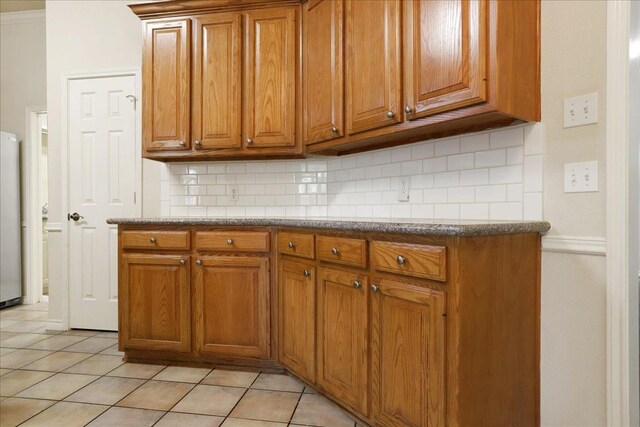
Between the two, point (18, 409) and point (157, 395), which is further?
point (157, 395)

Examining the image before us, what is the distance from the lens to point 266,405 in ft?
6.66

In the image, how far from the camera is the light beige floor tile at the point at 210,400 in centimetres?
198

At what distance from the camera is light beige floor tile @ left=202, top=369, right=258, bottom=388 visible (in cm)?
230

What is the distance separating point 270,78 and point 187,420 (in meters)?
2.03

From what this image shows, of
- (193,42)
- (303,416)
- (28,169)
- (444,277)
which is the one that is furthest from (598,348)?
(28,169)

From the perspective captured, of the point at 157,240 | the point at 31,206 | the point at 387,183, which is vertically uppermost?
the point at 387,183

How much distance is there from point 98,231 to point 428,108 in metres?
2.87

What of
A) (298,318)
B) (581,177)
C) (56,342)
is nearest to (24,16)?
(56,342)

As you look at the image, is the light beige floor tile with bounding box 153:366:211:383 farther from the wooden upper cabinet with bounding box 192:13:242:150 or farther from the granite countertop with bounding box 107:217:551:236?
the wooden upper cabinet with bounding box 192:13:242:150

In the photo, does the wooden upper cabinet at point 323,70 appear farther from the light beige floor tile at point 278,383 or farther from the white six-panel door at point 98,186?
the white six-panel door at point 98,186

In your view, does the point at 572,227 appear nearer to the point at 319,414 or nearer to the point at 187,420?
the point at 319,414

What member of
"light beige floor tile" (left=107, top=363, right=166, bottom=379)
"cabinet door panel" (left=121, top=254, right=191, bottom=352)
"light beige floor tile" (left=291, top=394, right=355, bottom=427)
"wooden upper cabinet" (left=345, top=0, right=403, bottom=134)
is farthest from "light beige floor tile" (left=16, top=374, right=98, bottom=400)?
"wooden upper cabinet" (left=345, top=0, right=403, bottom=134)

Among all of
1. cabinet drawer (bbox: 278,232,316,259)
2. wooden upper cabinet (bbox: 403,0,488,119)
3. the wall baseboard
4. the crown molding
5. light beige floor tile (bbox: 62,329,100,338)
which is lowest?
light beige floor tile (bbox: 62,329,100,338)

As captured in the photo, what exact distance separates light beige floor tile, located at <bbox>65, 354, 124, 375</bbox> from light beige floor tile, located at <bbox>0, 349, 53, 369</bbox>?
357 millimetres
